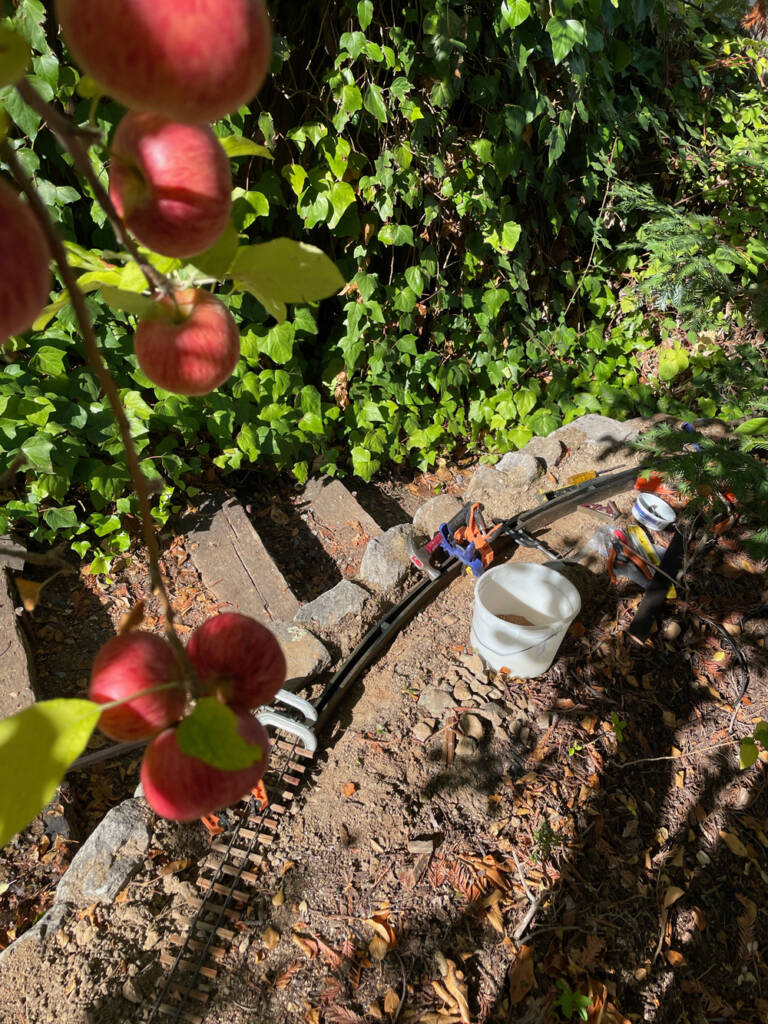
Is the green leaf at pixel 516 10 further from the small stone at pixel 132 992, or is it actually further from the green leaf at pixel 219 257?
the small stone at pixel 132 992

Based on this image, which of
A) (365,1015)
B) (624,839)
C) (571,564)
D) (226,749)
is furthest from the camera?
(571,564)

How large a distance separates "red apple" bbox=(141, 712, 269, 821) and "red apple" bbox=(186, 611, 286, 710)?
0.7 inches

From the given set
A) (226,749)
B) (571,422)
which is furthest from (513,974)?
(571,422)

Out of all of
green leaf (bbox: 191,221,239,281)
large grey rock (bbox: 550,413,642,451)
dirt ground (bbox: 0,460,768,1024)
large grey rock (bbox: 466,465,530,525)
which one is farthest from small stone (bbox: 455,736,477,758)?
green leaf (bbox: 191,221,239,281)

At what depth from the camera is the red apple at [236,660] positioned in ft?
1.16

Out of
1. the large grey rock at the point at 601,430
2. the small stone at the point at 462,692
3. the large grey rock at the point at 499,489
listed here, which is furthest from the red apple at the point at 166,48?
the large grey rock at the point at 601,430

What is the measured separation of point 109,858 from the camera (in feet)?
5.15

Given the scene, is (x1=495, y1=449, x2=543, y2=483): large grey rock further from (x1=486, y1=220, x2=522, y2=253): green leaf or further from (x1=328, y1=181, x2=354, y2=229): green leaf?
(x1=328, y1=181, x2=354, y2=229): green leaf

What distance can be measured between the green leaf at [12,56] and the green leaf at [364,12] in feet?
6.66

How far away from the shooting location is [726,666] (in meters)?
2.19

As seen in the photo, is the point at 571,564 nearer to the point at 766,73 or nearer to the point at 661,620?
the point at 661,620

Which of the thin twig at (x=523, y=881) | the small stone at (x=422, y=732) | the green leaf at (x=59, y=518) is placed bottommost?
the thin twig at (x=523, y=881)

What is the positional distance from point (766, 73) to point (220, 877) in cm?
432

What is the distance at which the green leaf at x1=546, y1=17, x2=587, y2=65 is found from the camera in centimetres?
203
